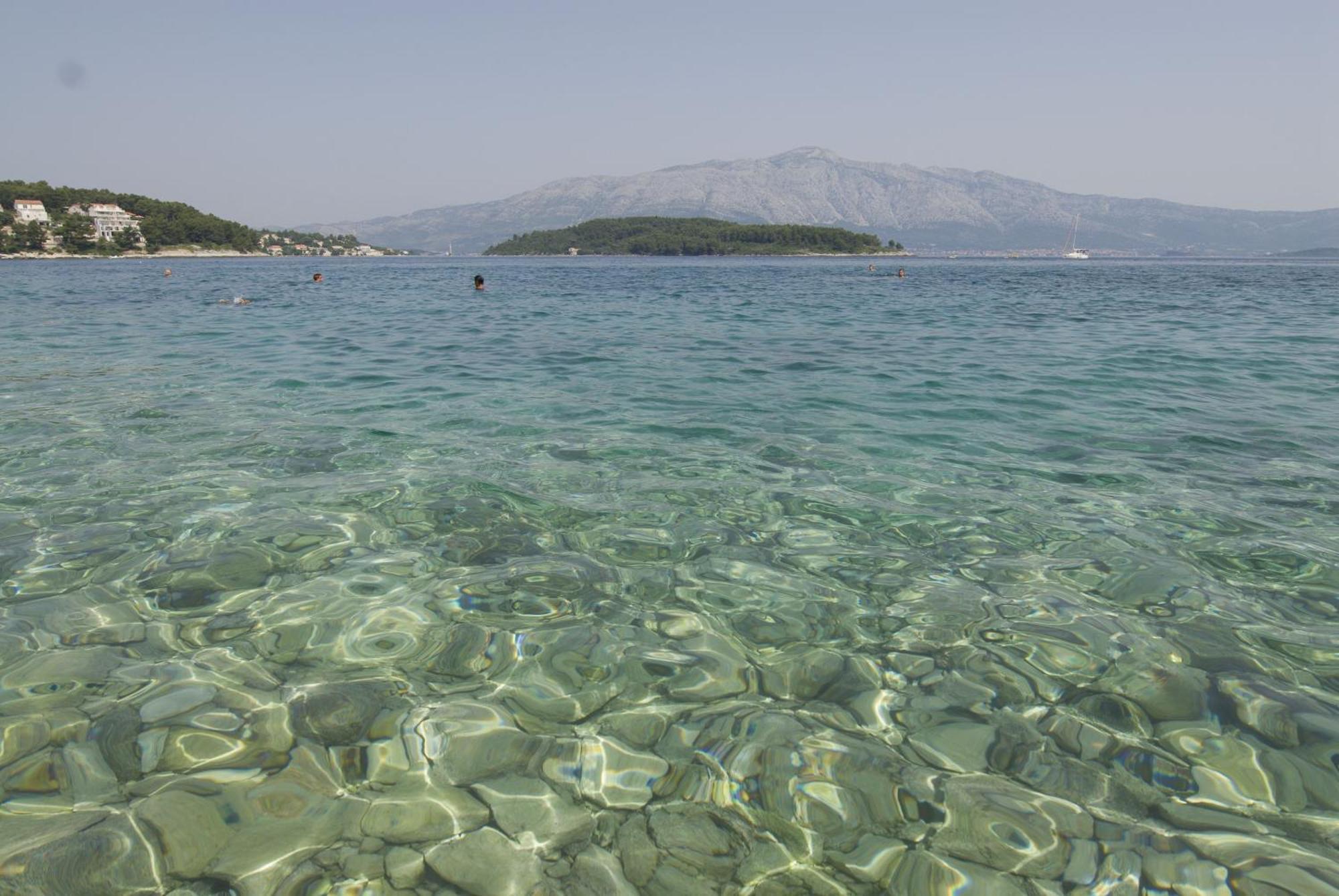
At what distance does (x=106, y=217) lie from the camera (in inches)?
6501

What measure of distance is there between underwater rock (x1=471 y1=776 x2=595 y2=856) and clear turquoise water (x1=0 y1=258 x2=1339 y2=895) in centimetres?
1

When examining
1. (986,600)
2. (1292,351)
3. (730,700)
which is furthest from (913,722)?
(1292,351)

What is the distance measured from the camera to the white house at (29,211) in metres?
145

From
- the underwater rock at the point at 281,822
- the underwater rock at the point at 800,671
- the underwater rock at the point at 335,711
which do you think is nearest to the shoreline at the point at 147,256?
the underwater rock at the point at 335,711

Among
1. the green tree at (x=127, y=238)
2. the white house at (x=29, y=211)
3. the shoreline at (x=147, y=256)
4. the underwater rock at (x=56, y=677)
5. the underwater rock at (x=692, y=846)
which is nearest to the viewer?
the underwater rock at (x=692, y=846)

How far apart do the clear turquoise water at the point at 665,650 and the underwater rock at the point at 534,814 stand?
1cm

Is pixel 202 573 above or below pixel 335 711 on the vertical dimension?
above

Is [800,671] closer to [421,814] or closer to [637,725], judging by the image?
[637,725]

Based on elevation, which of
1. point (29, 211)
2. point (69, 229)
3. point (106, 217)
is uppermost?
point (106, 217)

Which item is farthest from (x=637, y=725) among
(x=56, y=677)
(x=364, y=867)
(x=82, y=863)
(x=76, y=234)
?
(x=76, y=234)

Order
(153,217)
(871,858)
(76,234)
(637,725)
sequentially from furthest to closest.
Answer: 1. (153,217)
2. (76,234)
3. (637,725)
4. (871,858)

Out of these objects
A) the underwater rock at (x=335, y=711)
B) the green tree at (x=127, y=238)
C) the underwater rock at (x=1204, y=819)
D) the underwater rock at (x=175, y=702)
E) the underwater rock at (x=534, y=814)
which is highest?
the green tree at (x=127, y=238)

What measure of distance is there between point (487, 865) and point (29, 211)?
204609 millimetres

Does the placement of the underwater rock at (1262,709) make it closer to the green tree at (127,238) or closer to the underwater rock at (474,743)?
the underwater rock at (474,743)
